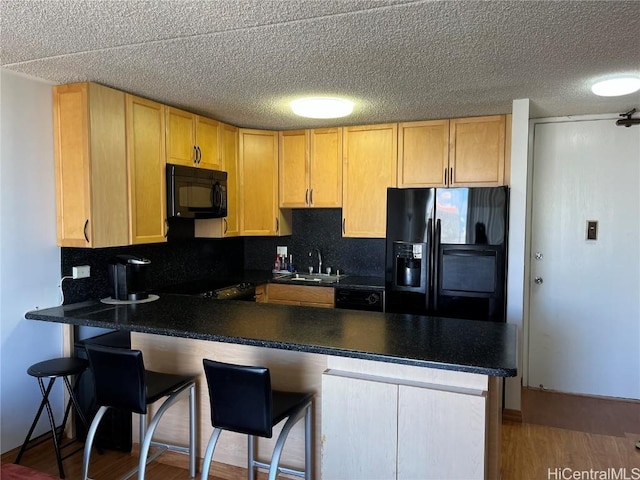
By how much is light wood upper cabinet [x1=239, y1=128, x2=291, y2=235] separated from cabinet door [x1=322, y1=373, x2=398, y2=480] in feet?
7.88

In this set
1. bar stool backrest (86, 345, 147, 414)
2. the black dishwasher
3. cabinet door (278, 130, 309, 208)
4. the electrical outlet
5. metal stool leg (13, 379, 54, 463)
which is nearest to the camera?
bar stool backrest (86, 345, 147, 414)

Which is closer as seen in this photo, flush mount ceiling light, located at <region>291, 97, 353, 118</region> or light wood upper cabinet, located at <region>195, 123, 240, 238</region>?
flush mount ceiling light, located at <region>291, 97, 353, 118</region>

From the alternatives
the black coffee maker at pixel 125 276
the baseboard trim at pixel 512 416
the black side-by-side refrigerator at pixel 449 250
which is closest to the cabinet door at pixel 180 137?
the black coffee maker at pixel 125 276

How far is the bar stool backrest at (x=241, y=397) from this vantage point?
179 cm

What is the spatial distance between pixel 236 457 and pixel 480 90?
2.60 metres

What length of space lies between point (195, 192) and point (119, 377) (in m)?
1.73

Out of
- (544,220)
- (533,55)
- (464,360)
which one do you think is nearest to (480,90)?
(533,55)

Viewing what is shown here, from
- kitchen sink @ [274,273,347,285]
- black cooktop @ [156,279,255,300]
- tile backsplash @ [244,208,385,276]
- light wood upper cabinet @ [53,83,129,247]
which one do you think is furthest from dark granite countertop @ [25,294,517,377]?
tile backsplash @ [244,208,385,276]

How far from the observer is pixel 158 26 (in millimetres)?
1896

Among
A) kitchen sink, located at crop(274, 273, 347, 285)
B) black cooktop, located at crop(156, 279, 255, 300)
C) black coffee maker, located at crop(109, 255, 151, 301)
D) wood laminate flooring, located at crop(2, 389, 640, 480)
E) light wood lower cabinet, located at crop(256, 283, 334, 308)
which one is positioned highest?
black coffee maker, located at crop(109, 255, 151, 301)

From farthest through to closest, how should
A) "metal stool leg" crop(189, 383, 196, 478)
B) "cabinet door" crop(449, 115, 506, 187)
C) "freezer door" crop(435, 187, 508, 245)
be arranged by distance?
"cabinet door" crop(449, 115, 506, 187) → "freezer door" crop(435, 187, 508, 245) → "metal stool leg" crop(189, 383, 196, 478)

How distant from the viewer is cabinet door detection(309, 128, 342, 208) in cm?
407

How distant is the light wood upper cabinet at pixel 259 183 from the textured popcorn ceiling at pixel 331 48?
97 cm

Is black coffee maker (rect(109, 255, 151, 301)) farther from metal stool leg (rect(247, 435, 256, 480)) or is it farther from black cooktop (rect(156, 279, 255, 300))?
metal stool leg (rect(247, 435, 256, 480))
